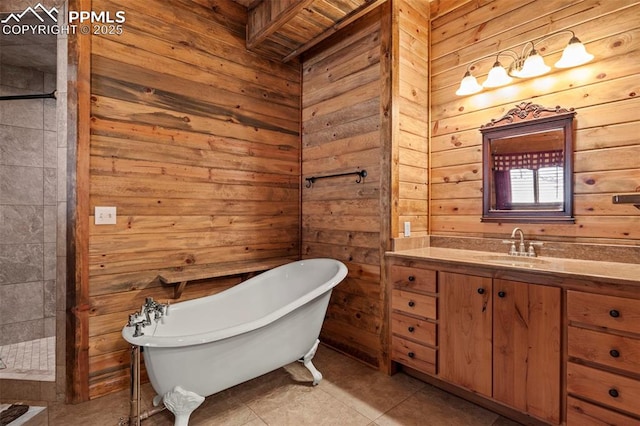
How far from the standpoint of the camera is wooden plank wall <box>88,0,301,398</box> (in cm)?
198

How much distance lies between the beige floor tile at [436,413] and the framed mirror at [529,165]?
3.99ft

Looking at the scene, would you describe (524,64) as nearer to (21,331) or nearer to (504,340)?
(504,340)

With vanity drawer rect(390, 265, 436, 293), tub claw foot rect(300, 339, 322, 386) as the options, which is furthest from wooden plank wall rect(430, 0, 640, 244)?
tub claw foot rect(300, 339, 322, 386)

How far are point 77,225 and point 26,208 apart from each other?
133cm

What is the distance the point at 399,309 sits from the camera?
2150 millimetres

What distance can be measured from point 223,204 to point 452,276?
5.77 feet

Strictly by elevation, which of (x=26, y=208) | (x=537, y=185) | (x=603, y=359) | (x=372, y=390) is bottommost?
(x=372, y=390)

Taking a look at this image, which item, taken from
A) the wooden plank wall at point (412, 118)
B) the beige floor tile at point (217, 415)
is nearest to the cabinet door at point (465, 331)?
the wooden plank wall at point (412, 118)

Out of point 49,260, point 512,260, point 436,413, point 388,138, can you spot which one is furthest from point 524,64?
point 49,260

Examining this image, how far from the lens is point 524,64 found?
1.98 metres

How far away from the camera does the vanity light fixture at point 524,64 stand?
1.77 meters

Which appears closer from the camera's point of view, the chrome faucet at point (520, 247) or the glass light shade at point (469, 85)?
the chrome faucet at point (520, 247)

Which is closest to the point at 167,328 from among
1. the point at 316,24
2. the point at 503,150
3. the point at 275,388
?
the point at 275,388

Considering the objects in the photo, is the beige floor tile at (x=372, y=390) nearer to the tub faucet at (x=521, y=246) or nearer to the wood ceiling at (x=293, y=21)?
the tub faucet at (x=521, y=246)
